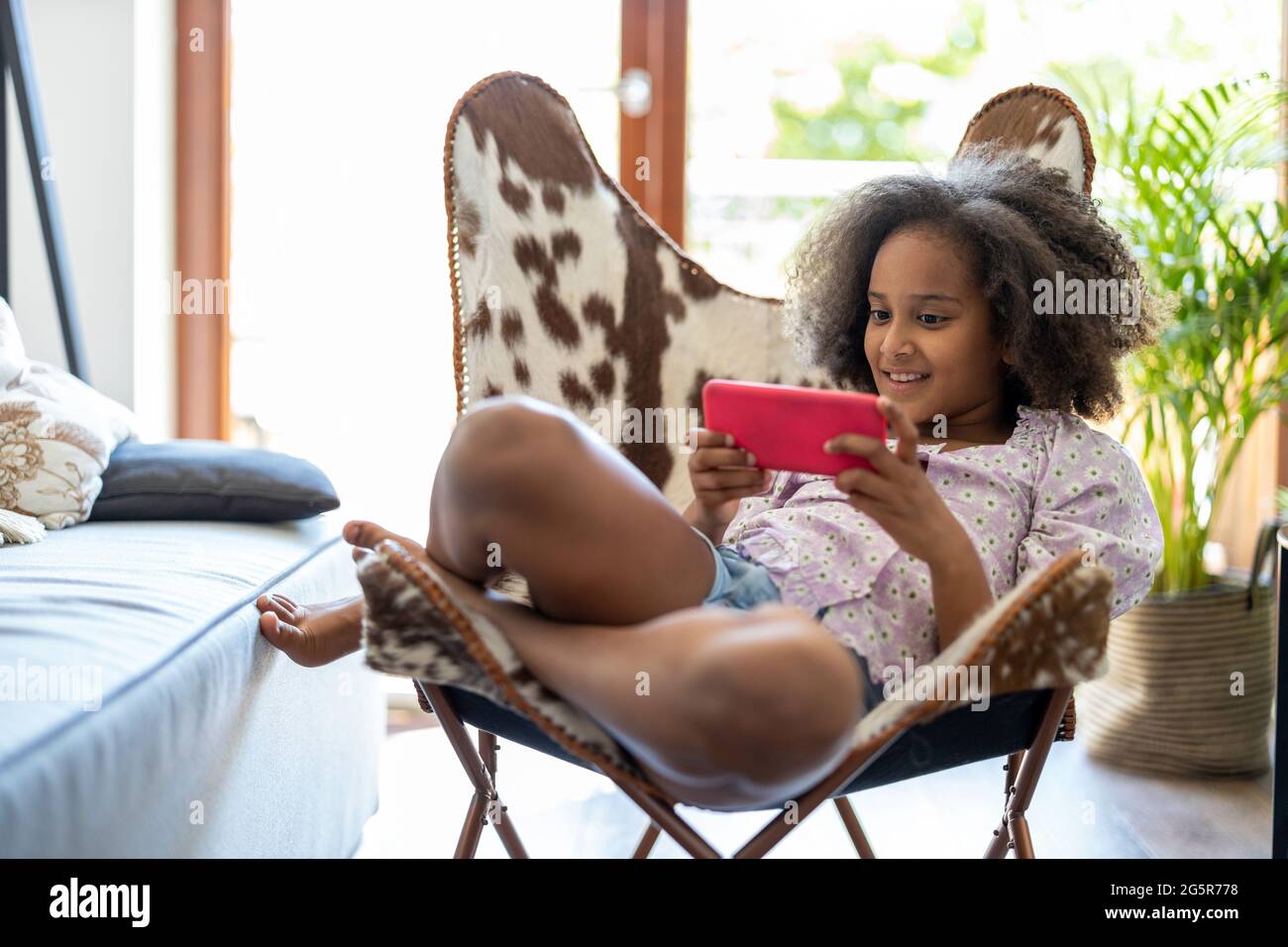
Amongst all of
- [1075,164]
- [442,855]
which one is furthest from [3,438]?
[1075,164]

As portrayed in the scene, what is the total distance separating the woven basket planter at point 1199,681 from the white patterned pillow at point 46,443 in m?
1.65

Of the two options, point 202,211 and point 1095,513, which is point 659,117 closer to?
point 202,211

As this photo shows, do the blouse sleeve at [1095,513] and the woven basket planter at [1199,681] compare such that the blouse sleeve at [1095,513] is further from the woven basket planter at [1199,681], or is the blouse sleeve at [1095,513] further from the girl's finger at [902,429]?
the woven basket planter at [1199,681]

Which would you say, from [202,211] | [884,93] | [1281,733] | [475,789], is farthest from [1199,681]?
[202,211]

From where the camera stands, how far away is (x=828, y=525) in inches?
47.0

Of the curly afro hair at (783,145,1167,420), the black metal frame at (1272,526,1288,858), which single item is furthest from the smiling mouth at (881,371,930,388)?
the black metal frame at (1272,526,1288,858)

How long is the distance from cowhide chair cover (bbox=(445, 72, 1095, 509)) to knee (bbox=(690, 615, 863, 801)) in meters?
0.72

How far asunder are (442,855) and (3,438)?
819 millimetres

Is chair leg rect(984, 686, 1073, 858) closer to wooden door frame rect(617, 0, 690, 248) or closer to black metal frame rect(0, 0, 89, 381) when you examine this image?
wooden door frame rect(617, 0, 690, 248)

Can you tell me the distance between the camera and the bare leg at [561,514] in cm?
93

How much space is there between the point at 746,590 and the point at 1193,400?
4.18 ft

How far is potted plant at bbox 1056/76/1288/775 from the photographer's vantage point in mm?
1935

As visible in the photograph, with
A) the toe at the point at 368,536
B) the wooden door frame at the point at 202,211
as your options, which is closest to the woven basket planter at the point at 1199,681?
the toe at the point at 368,536
